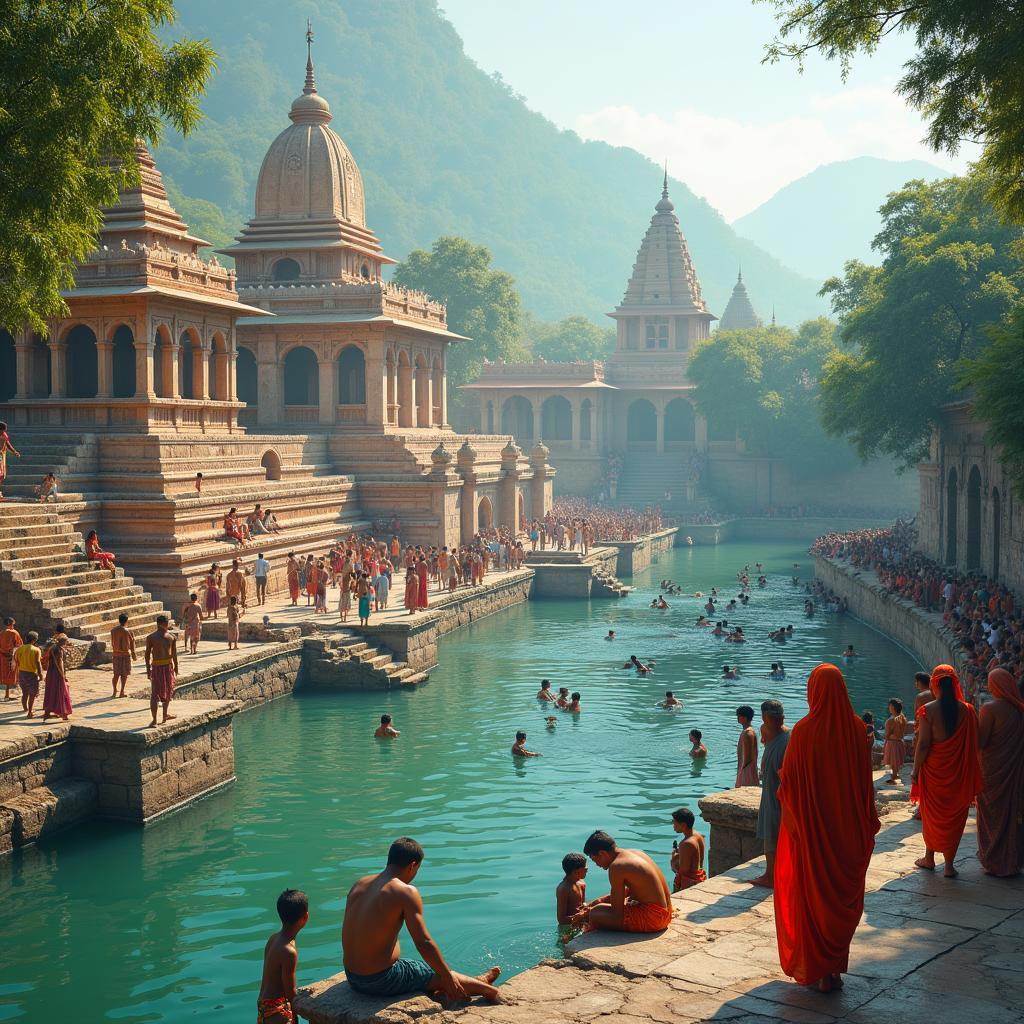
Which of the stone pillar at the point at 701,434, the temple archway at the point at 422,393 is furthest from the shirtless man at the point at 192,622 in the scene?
the stone pillar at the point at 701,434

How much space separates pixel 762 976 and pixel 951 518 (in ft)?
80.0

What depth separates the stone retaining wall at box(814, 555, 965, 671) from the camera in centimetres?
2050

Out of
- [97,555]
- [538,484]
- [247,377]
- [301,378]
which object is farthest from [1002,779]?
[538,484]

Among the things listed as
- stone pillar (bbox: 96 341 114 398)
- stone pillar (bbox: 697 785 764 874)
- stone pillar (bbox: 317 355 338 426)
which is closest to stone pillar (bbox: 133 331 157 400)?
stone pillar (bbox: 96 341 114 398)

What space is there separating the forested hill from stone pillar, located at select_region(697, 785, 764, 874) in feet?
444

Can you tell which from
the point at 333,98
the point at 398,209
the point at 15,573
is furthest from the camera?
the point at 333,98

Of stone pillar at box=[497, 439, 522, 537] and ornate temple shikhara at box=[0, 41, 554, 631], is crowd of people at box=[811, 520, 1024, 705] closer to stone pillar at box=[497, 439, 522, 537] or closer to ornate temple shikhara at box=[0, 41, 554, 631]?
stone pillar at box=[497, 439, 522, 537]

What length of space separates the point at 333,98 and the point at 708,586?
14605 cm

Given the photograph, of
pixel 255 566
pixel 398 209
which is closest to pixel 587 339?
pixel 398 209

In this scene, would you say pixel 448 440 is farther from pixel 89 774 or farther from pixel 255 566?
pixel 89 774

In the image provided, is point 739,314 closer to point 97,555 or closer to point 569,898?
point 97,555

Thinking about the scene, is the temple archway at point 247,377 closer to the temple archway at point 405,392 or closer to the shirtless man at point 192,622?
the temple archway at point 405,392

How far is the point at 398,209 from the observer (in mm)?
150875

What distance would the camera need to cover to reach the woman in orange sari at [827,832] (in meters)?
6.00
